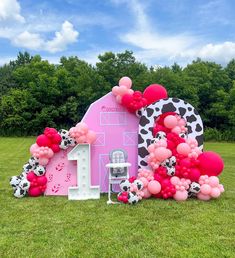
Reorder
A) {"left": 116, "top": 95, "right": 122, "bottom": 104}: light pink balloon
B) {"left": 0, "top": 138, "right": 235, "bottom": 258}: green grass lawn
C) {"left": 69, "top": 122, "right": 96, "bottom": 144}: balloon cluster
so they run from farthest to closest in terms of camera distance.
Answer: {"left": 116, "top": 95, "right": 122, "bottom": 104}: light pink balloon
{"left": 69, "top": 122, "right": 96, "bottom": 144}: balloon cluster
{"left": 0, "top": 138, "right": 235, "bottom": 258}: green grass lawn

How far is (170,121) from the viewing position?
5938mm

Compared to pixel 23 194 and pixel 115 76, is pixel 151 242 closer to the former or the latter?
pixel 23 194

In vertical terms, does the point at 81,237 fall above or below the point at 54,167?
below

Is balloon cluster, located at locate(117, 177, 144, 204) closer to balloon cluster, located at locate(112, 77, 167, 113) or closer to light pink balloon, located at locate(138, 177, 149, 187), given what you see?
light pink balloon, located at locate(138, 177, 149, 187)

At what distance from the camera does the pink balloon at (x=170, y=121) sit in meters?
5.93

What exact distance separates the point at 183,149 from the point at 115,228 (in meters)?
2.07

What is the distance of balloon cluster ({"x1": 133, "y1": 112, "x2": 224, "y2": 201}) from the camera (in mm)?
5605

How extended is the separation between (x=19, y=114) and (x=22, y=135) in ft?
4.73

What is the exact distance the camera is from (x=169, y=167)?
18.8ft

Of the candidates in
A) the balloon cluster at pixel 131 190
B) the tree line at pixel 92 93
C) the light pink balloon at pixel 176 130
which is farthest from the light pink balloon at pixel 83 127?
the tree line at pixel 92 93

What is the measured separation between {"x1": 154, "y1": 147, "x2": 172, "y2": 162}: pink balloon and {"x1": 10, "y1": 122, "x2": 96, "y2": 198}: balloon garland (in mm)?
1124

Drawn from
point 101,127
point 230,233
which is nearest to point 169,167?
point 101,127

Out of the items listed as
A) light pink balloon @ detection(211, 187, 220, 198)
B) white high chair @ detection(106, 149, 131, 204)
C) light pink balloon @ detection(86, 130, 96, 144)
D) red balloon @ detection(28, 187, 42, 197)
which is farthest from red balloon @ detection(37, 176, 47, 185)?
light pink balloon @ detection(211, 187, 220, 198)

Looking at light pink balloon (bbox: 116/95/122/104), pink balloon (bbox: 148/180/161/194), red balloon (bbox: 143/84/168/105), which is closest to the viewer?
pink balloon (bbox: 148/180/161/194)
